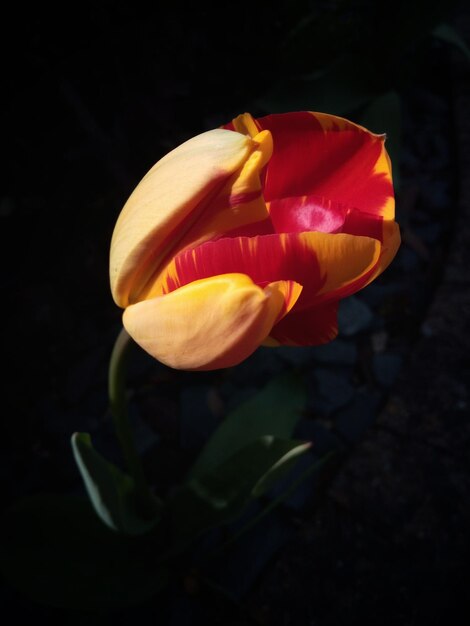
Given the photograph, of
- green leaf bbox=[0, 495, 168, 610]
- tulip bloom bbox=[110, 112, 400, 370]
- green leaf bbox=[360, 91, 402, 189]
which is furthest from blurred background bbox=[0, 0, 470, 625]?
tulip bloom bbox=[110, 112, 400, 370]

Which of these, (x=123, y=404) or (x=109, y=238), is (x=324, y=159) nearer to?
(x=123, y=404)

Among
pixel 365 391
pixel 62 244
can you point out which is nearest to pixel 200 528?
pixel 365 391

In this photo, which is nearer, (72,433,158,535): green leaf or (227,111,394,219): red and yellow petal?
(227,111,394,219): red and yellow petal

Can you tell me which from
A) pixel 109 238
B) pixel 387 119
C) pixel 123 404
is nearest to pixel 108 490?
pixel 123 404

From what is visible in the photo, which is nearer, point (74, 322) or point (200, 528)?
point (200, 528)

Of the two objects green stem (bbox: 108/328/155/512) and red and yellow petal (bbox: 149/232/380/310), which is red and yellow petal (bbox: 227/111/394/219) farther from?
green stem (bbox: 108/328/155/512)

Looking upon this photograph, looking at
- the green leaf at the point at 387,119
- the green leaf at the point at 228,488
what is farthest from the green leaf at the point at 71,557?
the green leaf at the point at 387,119

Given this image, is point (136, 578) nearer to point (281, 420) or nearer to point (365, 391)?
point (281, 420)
